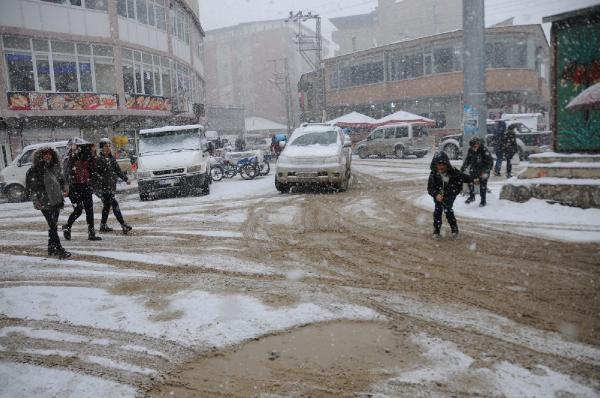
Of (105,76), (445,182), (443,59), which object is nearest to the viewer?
(445,182)

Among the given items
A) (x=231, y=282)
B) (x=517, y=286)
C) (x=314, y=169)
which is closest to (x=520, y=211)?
(x=517, y=286)

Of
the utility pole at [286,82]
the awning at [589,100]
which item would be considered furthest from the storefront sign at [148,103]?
the utility pole at [286,82]

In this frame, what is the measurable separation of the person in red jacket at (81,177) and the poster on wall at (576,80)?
9.43 meters

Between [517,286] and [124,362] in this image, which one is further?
[517,286]

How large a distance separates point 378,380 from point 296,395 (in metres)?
0.59

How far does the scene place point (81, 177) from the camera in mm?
7629

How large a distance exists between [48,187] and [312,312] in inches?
182

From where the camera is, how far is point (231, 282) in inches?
204

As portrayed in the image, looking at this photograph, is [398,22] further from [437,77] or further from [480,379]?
[480,379]

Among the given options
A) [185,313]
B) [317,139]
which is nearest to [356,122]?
[317,139]

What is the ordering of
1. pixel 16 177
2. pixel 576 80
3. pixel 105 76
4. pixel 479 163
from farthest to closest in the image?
pixel 105 76, pixel 16 177, pixel 576 80, pixel 479 163

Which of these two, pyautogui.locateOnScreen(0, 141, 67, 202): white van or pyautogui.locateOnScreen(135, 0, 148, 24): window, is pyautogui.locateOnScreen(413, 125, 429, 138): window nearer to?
pyautogui.locateOnScreen(0, 141, 67, 202): white van

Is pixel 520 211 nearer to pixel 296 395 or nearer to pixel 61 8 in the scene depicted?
pixel 296 395

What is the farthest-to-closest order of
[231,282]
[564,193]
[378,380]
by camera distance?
[564,193] → [231,282] → [378,380]
